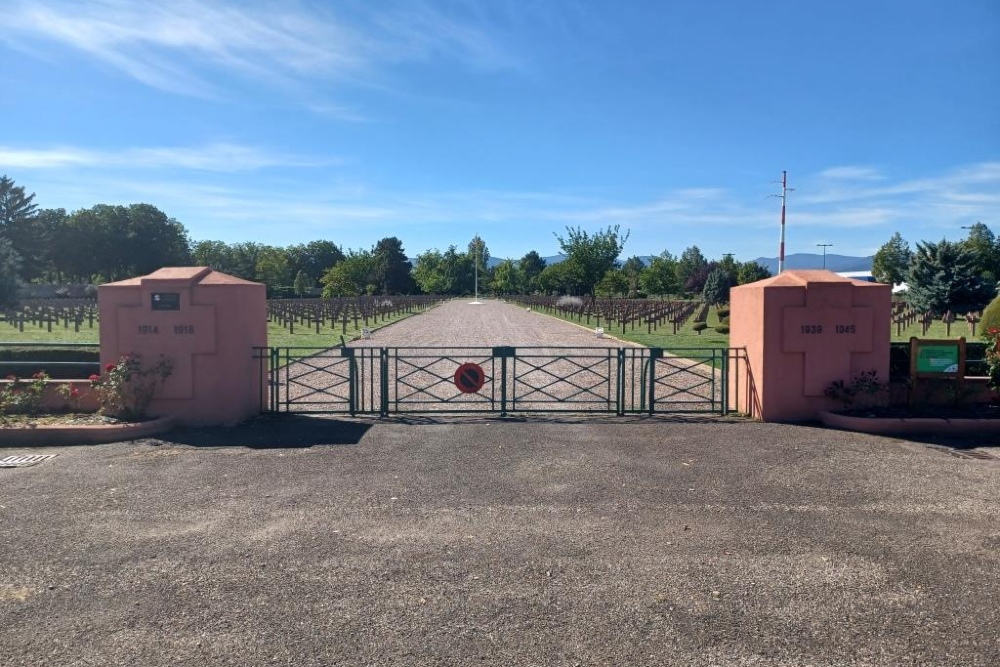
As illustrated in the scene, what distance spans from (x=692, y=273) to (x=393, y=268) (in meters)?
47.3

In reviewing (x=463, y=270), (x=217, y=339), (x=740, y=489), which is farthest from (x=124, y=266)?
(x=740, y=489)

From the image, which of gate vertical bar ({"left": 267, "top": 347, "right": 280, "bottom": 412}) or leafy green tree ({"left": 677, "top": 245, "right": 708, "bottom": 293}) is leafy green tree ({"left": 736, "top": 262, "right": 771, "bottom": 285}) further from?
gate vertical bar ({"left": 267, "top": 347, "right": 280, "bottom": 412})

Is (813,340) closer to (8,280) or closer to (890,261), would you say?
(8,280)

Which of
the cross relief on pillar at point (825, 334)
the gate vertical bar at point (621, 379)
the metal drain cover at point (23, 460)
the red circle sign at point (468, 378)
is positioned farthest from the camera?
the red circle sign at point (468, 378)

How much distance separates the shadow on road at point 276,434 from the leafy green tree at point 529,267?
386ft

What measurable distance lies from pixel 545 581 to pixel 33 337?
3006 cm

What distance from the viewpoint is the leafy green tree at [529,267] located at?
132125 mm

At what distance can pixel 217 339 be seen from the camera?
422 inches

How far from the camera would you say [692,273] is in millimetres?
89750

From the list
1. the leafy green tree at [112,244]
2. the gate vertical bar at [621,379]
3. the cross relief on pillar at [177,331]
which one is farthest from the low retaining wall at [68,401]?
the leafy green tree at [112,244]

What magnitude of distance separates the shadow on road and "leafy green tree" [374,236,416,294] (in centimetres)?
9859

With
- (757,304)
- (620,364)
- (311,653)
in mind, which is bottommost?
(311,653)

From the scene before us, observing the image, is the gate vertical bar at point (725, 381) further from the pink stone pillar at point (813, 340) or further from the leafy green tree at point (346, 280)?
the leafy green tree at point (346, 280)

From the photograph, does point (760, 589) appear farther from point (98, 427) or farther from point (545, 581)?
point (98, 427)
